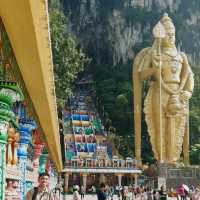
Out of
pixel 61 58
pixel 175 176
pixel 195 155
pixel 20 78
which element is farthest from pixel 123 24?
pixel 20 78

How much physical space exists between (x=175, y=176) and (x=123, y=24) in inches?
1520

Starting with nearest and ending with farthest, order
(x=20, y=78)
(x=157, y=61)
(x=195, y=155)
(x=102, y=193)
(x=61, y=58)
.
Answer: (x=20, y=78) → (x=102, y=193) → (x=61, y=58) → (x=157, y=61) → (x=195, y=155)

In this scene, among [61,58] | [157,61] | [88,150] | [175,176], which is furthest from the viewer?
[88,150]

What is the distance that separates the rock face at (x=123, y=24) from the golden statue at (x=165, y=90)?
29466mm

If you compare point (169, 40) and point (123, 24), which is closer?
point (169, 40)

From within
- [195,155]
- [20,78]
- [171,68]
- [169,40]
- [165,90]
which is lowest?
[20,78]

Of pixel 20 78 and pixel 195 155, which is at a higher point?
pixel 195 155

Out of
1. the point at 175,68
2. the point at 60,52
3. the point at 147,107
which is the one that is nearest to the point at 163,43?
the point at 175,68

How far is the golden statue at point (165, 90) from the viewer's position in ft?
69.7

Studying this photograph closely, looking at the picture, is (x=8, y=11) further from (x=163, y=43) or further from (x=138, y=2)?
(x=138, y=2)

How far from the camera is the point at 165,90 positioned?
21.3 meters

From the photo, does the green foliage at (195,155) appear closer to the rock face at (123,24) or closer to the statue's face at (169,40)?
the statue's face at (169,40)

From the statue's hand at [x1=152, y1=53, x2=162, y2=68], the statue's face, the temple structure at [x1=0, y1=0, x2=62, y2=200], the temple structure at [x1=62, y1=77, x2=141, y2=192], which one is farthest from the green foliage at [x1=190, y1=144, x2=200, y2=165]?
the temple structure at [x1=0, y1=0, x2=62, y2=200]

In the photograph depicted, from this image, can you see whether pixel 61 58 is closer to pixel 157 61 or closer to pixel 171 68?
pixel 157 61
